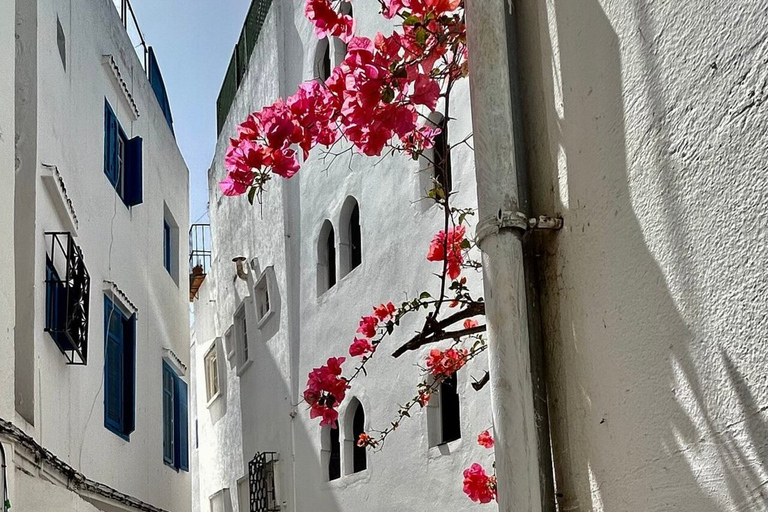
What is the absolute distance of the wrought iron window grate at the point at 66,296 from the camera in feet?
25.6

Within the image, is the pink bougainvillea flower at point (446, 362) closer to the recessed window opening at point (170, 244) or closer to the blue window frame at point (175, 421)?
the blue window frame at point (175, 421)

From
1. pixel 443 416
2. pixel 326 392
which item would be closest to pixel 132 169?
pixel 443 416

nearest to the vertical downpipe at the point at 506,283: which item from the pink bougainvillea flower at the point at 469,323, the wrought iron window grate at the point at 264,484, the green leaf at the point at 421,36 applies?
the green leaf at the point at 421,36

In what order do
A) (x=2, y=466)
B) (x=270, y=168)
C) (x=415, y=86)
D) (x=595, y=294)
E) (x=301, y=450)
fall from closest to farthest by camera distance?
1. (x=595, y=294)
2. (x=415, y=86)
3. (x=270, y=168)
4. (x=2, y=466)
5. (x=301, y=450)

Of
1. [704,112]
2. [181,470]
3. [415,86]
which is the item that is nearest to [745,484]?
[704,112]

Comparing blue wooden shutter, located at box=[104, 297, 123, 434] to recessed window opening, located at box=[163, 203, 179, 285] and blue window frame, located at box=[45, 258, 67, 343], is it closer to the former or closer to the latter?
blue window frame, located at box=[45, 258, 67, 343]

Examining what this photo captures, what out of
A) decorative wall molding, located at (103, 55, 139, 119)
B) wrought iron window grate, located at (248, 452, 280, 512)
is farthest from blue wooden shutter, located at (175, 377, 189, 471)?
decorative wall molding, located at (103, 55, 139, 119)

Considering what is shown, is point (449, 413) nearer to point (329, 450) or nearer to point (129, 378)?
point (329, 450)

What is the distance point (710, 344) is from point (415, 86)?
221cm

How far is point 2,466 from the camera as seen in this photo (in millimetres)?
5852

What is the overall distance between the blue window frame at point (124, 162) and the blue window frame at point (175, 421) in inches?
105

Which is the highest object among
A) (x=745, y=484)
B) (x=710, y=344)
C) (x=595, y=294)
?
(x=595, y=294)

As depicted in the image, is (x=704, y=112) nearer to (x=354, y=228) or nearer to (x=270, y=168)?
(x=270, y=168)

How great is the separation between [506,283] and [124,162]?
9.99m
